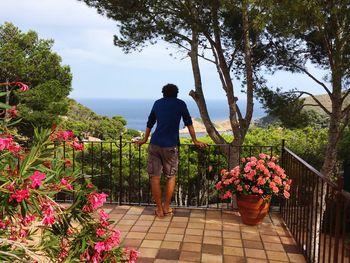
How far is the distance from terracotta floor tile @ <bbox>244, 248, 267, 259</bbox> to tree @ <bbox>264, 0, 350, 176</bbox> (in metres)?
3.27

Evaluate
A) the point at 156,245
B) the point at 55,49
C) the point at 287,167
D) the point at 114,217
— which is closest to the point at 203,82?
the point at 287,167

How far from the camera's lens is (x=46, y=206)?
1514 millimetres

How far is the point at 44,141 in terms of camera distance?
1.62 meters

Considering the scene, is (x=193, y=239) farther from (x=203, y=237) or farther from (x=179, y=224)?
(x=179, y=224)

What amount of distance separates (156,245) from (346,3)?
4504 mm

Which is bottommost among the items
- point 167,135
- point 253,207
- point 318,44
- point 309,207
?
point 253,207

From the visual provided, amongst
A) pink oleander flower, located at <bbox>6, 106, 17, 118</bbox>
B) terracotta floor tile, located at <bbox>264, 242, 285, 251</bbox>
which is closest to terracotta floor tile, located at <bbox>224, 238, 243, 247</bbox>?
terracotta floor tile, located at <bbox>264, 242, 285, 251</bbox>

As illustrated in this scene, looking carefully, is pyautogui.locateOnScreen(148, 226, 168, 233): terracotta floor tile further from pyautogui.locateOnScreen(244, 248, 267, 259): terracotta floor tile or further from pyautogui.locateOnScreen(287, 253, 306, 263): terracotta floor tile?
Result: pyautogui.locateOnScreen(287, 253, 306, 263): terracotta floor tile

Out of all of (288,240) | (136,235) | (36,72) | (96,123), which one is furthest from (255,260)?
(96,123)

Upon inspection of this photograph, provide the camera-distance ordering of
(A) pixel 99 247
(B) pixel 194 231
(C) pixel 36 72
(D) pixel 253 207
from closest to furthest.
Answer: (A) pixel 99 247, (B) pixel 194 231, (D) pixel 253 207, (C) pixel 36 72

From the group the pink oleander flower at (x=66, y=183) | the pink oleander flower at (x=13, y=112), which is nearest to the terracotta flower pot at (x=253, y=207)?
the pink oleander flower at (x=66, y=183)

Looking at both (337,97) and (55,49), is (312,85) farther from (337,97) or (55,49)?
(55,49)

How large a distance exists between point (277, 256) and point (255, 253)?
191mm

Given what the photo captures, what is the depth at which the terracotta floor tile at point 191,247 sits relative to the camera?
3.36m
